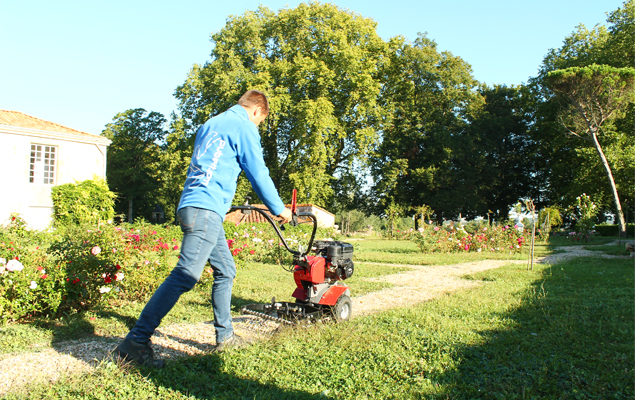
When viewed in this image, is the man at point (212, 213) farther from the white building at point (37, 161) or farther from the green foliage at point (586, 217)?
the green foliage at point (586, 217)

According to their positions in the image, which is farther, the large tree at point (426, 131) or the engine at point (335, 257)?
the large tree at point (426, 131)

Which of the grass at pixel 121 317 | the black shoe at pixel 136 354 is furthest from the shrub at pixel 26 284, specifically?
the black shoe at pixel 136 354

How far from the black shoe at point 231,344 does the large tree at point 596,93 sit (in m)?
20.6

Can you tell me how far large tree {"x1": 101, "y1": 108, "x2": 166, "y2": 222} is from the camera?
40.1 m

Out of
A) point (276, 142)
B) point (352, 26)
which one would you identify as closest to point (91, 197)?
point (276, 142)

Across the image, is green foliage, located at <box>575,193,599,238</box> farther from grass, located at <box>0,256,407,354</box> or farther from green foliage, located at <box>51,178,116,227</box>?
green foliage, located at <box>51,178,116,227</box>

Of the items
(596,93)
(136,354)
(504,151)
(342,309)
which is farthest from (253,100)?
(504,151)

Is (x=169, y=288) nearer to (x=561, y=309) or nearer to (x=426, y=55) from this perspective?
(x=561, y=309)

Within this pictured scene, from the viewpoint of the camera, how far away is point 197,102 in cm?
2695

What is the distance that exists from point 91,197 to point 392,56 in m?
21.2

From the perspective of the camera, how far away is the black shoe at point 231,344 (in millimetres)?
3322

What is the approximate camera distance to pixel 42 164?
1933cm

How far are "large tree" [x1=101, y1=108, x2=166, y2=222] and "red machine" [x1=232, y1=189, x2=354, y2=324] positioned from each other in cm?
3776

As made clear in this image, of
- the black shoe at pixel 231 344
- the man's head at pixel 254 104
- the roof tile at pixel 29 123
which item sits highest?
the roof tile at pixel 29 123
